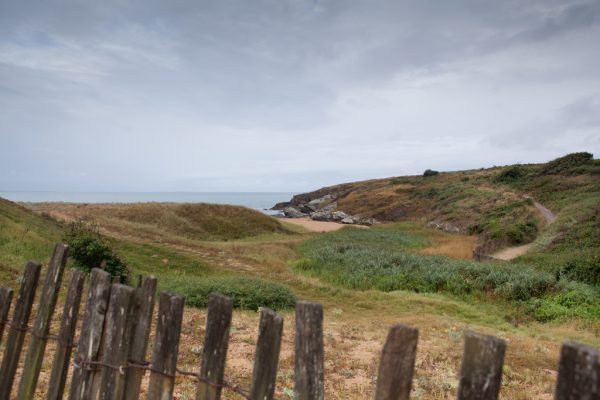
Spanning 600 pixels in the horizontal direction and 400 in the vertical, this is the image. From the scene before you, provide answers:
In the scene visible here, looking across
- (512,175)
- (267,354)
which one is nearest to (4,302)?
(267,354)

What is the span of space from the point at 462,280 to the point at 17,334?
65.3ft

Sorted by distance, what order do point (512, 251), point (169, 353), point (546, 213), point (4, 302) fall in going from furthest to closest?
point (546, 213) → point (512, 251) → point (4, 302) → point (169, 353)

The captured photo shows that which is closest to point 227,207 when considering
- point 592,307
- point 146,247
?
point 146,247

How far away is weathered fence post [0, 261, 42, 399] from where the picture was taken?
12.9 feet

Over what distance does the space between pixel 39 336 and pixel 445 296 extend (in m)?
18.1

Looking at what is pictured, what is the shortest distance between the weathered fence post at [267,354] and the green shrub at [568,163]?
222 ft

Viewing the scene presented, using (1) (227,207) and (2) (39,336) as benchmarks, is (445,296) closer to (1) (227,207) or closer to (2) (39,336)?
(2) (39,336)

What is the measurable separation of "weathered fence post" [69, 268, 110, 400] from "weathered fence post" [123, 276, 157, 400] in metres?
0.29

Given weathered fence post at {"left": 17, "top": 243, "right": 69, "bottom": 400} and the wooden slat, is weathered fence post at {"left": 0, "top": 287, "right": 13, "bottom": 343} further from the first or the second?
the wooden slat

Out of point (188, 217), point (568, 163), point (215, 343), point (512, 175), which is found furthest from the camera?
point (512, 175)

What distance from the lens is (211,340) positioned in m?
2.80

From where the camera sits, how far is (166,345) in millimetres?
3004

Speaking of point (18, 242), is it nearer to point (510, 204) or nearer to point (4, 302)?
point (4, 302)

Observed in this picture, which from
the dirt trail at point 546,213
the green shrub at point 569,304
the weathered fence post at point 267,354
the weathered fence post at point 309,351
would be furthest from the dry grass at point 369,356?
the dirt trail at point 546,213
